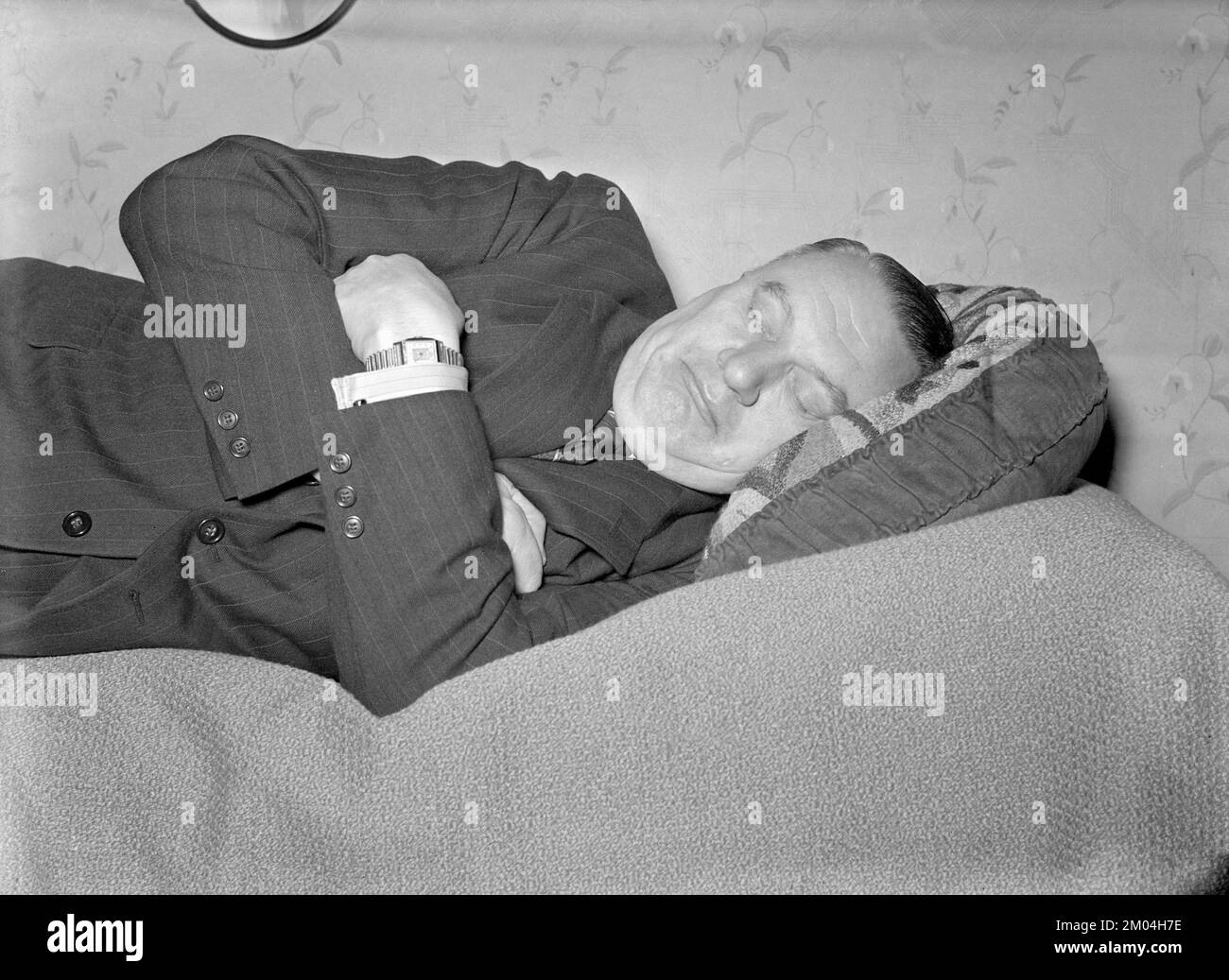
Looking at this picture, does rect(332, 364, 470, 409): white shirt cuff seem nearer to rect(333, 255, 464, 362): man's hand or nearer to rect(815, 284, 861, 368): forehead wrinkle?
rect(333, 255, 464, 362): man's hand

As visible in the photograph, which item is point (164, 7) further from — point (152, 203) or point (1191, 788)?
point (1191, 788)

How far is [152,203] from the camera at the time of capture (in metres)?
1.03

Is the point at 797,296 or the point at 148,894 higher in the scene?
the point at 797,296

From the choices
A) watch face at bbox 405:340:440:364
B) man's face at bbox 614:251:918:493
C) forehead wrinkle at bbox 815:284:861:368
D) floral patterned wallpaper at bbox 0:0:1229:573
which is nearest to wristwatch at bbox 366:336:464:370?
watch face at bbox 405:340:440:364

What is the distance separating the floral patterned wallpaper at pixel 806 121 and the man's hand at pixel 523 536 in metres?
0.81

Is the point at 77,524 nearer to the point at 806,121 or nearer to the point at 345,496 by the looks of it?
the point at 345,496

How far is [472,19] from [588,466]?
0.95 m

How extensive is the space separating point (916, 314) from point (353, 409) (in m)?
0.60

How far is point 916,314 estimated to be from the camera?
1143 mm

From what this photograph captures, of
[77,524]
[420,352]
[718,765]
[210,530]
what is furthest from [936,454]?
[77,524]

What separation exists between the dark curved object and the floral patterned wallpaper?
15mm

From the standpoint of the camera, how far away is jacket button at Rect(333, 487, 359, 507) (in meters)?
0.90
